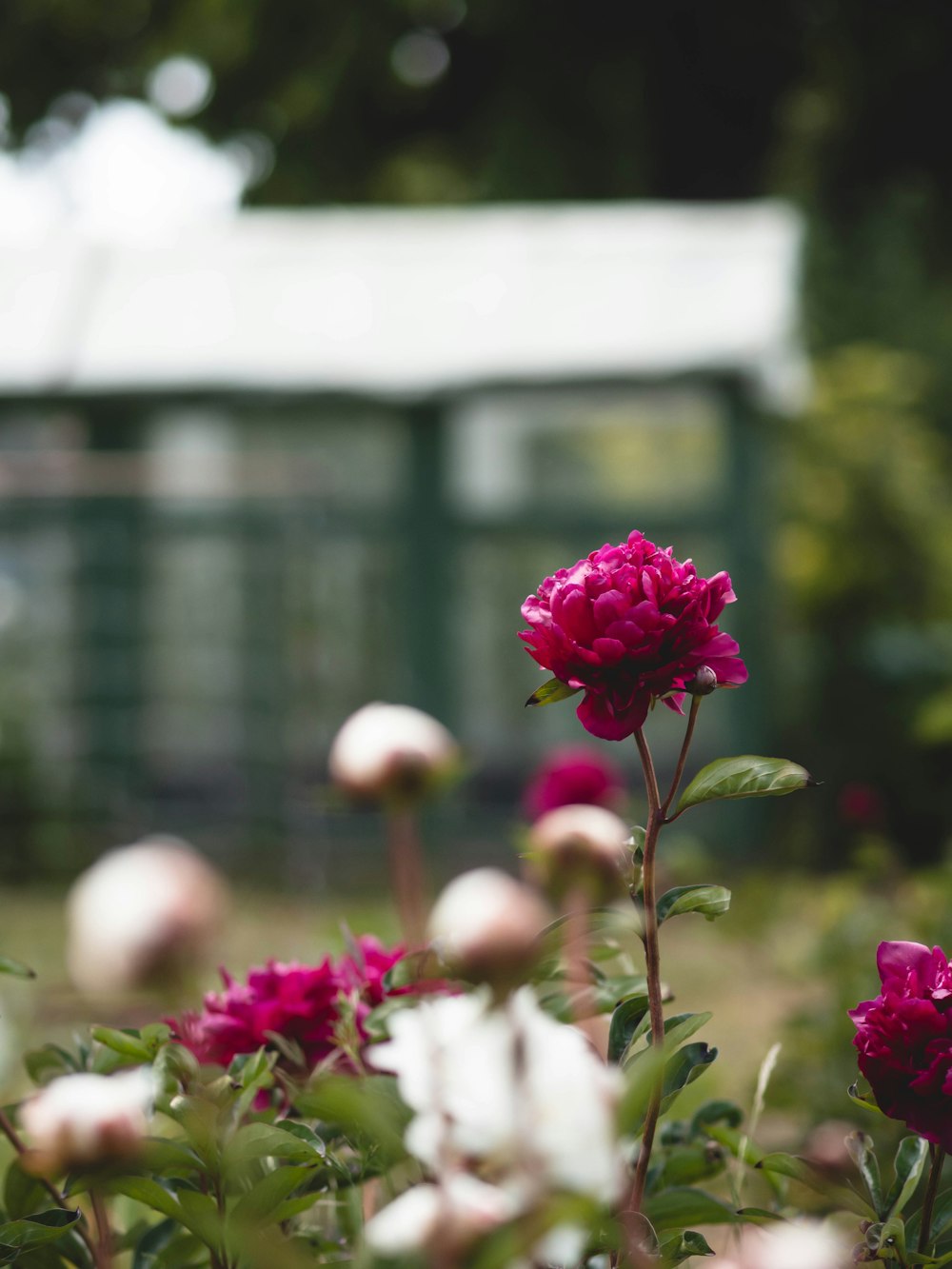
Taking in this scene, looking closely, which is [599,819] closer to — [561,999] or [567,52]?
[561,999]

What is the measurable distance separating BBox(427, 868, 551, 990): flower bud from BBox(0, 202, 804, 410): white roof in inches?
223

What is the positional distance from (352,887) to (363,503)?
1659 mm

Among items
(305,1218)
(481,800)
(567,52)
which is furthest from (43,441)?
(567,52)

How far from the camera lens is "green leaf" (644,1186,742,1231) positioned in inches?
32.6

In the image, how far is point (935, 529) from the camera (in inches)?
258

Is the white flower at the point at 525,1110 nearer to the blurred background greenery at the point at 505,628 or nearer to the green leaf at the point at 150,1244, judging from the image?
the green leaf at the point at 150,1244

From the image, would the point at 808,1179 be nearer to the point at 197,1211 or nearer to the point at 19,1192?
the point at 197,1211

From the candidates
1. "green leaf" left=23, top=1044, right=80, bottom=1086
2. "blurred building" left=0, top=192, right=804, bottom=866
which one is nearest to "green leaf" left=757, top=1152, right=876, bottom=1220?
"green leaf" left=23, top=1044, right=80, bottom=1086

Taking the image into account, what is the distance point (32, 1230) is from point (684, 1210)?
0.35m

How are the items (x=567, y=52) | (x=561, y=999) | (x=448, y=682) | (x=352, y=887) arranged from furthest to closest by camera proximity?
(x=567, y=52)
(x=448, y=682)
(x=352, y=887)
(x=561, y=999)

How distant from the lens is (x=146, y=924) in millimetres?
488

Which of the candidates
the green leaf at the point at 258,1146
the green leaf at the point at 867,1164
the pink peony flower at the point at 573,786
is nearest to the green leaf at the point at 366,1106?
the green leaf at the point at 258,1146

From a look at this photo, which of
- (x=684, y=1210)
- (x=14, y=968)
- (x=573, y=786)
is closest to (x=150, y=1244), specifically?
(x=14, y=968)

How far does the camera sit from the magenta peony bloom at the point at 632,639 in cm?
74
